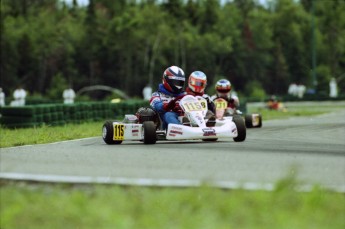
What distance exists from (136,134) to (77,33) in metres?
82.8

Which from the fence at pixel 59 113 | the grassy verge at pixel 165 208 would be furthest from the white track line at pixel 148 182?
the fence at pixel 59 113

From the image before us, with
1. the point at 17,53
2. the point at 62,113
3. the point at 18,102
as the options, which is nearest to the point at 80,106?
the point at 62,113

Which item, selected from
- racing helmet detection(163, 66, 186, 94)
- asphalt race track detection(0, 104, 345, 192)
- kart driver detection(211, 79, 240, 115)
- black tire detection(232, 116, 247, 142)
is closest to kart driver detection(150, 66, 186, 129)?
racing helmet detection(163, 66, 186, 94)

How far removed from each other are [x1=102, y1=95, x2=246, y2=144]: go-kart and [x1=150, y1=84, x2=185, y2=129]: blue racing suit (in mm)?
152

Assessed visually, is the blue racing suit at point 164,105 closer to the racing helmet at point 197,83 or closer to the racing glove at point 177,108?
the racing glove at point 177,108

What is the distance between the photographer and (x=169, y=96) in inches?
563

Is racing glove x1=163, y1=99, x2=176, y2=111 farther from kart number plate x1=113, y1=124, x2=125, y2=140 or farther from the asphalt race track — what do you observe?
the asphalt race track

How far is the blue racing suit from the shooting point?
44.8ft

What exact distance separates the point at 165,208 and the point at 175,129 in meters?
7.14

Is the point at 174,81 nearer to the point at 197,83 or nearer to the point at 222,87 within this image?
the point at 197,83

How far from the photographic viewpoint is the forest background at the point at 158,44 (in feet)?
285

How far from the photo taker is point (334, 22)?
103812 millimetres

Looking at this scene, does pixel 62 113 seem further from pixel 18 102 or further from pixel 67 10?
pixel 67 10

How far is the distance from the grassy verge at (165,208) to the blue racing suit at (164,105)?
6585mm
